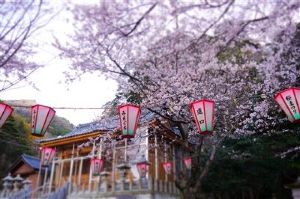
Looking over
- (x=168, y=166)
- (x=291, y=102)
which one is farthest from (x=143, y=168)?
(x=291, y=102)

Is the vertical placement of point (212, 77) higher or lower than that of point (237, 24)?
higher

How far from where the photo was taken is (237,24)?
18.5 ft

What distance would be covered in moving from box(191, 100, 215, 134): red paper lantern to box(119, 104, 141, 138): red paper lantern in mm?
1506

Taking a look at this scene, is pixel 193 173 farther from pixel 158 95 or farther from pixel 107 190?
pixel 107 190

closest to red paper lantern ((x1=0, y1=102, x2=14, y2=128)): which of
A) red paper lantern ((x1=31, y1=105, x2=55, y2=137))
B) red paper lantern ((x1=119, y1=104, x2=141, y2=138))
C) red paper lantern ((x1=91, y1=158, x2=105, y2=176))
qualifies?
red paper lantern ((x1=31, y1=105, x2=55, y2=137))

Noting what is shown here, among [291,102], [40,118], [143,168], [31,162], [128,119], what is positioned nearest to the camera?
[291,102]

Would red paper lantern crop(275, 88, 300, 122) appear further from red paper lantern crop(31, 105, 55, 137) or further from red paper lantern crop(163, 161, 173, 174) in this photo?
red paper lantern crop(163, 161, 173, 174)

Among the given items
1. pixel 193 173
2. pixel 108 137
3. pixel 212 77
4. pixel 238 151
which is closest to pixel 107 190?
pixel 108 137

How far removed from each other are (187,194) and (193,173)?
69 cm

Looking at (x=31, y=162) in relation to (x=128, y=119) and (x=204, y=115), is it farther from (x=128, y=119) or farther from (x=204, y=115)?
(x=204, y=115)

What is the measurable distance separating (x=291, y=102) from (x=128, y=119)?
147 inches

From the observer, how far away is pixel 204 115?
7203 millimetres

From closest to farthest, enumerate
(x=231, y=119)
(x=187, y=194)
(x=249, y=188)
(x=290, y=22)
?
(x=290, y=22) → (x=187, y=194) → (x=231, y=119) → (x=249, y=188)

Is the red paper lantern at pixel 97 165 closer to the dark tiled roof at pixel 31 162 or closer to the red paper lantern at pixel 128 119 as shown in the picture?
the red paper lantern at pixel 128 119
